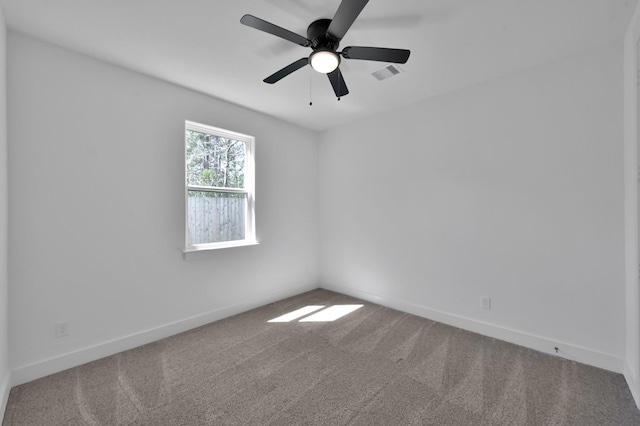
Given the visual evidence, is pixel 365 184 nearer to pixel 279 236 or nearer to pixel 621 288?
pixel 279 236

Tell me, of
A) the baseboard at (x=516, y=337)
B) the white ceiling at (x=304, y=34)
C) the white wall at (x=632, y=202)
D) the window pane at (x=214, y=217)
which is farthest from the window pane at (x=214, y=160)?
the white wall at (x=632, y=202)

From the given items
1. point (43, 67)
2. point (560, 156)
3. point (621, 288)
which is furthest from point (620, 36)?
point (43, 67)

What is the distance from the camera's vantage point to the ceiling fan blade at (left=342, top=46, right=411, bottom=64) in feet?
6.00

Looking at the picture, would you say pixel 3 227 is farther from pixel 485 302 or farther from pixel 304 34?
pixel 485 302

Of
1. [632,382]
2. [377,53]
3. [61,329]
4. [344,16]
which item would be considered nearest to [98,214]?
[61,329]

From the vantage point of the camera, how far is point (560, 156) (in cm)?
246

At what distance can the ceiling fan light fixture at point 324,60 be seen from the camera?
1864 millimetres

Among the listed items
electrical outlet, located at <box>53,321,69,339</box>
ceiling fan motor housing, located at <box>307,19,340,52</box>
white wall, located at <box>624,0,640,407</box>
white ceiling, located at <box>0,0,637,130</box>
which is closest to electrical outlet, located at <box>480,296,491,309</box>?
white wall, located at <box>624,0,640,407</box>

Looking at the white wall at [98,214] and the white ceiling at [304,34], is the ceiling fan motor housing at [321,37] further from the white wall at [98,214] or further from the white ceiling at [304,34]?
the white wall at [98,214]

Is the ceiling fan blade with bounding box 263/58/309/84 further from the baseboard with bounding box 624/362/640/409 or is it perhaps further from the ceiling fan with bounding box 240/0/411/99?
the baseboard with bounding box 624/362/640/409

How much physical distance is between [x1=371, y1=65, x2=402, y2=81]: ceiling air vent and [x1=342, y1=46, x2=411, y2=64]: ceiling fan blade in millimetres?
717

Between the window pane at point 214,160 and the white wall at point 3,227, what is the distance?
1.39 meters

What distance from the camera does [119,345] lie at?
253 centimetres

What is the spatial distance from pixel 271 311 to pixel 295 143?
246 cm
